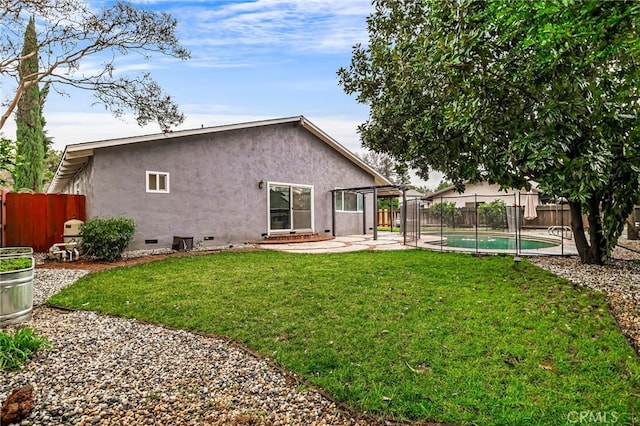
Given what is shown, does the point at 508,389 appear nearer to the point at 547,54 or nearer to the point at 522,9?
the point at 522,9

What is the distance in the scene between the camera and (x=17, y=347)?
332 cm

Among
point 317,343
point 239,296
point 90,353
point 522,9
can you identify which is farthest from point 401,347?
point 522,9

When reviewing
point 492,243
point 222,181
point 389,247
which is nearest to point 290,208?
point 222,181

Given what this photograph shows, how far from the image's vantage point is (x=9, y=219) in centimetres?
1039

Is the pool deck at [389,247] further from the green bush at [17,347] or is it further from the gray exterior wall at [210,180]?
the green bush at [17,347]

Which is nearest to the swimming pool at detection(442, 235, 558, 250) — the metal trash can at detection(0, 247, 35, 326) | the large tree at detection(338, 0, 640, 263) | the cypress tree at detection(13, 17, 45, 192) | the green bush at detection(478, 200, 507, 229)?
the green bush at detection(478, 200, 507, 229)

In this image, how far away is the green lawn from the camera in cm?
279

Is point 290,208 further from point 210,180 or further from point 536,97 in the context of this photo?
point 536,97

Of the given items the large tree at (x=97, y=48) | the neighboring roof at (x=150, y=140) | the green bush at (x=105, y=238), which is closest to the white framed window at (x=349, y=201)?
the neighboring roof at (x=150, y=140)

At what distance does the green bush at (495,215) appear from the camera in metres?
13.7

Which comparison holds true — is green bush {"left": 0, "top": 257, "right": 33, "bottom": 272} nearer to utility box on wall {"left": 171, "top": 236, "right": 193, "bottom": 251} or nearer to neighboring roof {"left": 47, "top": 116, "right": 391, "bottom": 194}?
neighboring roof {"left": 47, "top": 116, "right": 391, "bottom": 194}

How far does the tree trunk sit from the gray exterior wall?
9.96m

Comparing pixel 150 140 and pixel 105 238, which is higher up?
pixel 150 140

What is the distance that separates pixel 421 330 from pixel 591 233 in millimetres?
5570
